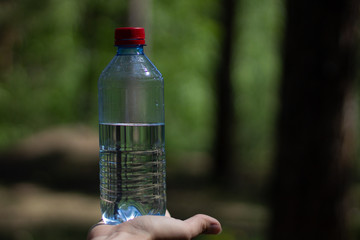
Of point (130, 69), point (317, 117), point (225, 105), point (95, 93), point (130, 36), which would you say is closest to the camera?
point (130, 36)

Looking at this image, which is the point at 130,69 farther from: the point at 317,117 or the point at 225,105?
the point at 225,105

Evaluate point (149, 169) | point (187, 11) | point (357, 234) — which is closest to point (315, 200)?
point (149, 169)

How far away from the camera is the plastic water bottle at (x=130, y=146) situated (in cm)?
272

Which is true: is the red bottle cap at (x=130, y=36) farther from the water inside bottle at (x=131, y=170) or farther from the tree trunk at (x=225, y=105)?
the tree trunk at (x=225, y=105)

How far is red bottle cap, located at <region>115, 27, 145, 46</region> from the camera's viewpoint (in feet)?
6.89

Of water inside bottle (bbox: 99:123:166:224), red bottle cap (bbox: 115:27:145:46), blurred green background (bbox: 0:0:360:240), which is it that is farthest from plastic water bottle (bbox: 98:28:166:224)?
blurred green background (bbox: 0:0:360:240)

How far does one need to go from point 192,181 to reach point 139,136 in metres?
9.97


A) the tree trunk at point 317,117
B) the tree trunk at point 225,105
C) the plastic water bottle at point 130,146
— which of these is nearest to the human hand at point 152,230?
the plastic water bottle at point 130,146

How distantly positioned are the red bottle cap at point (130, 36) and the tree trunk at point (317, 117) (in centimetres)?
247

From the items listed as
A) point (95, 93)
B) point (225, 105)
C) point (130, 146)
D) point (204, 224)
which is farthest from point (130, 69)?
point (95, 93)

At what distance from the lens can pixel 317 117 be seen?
168 inches

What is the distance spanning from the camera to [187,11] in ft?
57.3

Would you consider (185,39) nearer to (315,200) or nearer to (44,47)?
(44,47)

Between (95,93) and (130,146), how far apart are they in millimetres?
15606
